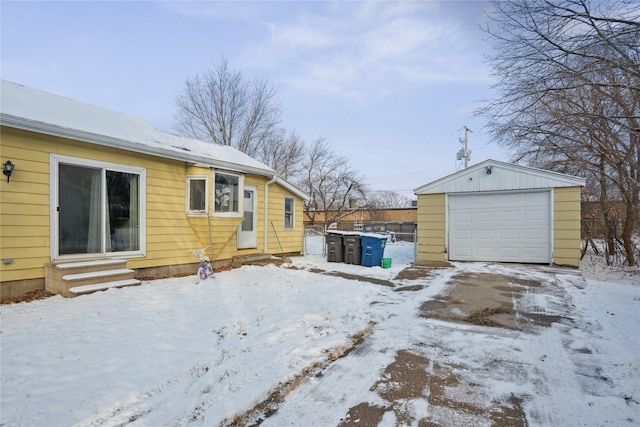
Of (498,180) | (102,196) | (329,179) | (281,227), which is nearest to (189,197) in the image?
(102,196)

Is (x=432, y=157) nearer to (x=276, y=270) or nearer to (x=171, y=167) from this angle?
(x=276, y=270)

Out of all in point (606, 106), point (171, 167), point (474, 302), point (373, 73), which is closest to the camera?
point (474, 302)

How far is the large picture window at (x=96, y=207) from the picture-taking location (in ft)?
18.7

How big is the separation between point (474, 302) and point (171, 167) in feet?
22.5

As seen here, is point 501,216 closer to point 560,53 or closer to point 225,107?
point 560,53

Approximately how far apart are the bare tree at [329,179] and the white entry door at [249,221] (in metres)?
18.5

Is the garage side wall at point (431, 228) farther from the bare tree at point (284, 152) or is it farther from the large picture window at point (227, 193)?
the bare tree at point (284, 152)

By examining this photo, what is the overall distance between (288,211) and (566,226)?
27.2 ft

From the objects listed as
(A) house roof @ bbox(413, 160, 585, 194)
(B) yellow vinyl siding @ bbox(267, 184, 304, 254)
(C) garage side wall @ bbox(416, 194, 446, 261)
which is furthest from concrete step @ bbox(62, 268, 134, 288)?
(A) house roof @ bbox(413, 160, 585, 194)

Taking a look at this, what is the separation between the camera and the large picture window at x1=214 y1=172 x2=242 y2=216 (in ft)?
26.0

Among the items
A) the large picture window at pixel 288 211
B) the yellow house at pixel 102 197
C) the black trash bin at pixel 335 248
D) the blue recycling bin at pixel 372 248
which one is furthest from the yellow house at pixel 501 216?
the yellow house at pixel 102 197

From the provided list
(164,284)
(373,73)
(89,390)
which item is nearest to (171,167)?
(164,284)

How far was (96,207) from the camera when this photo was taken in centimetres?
619

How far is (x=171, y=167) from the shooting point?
7449 mm
